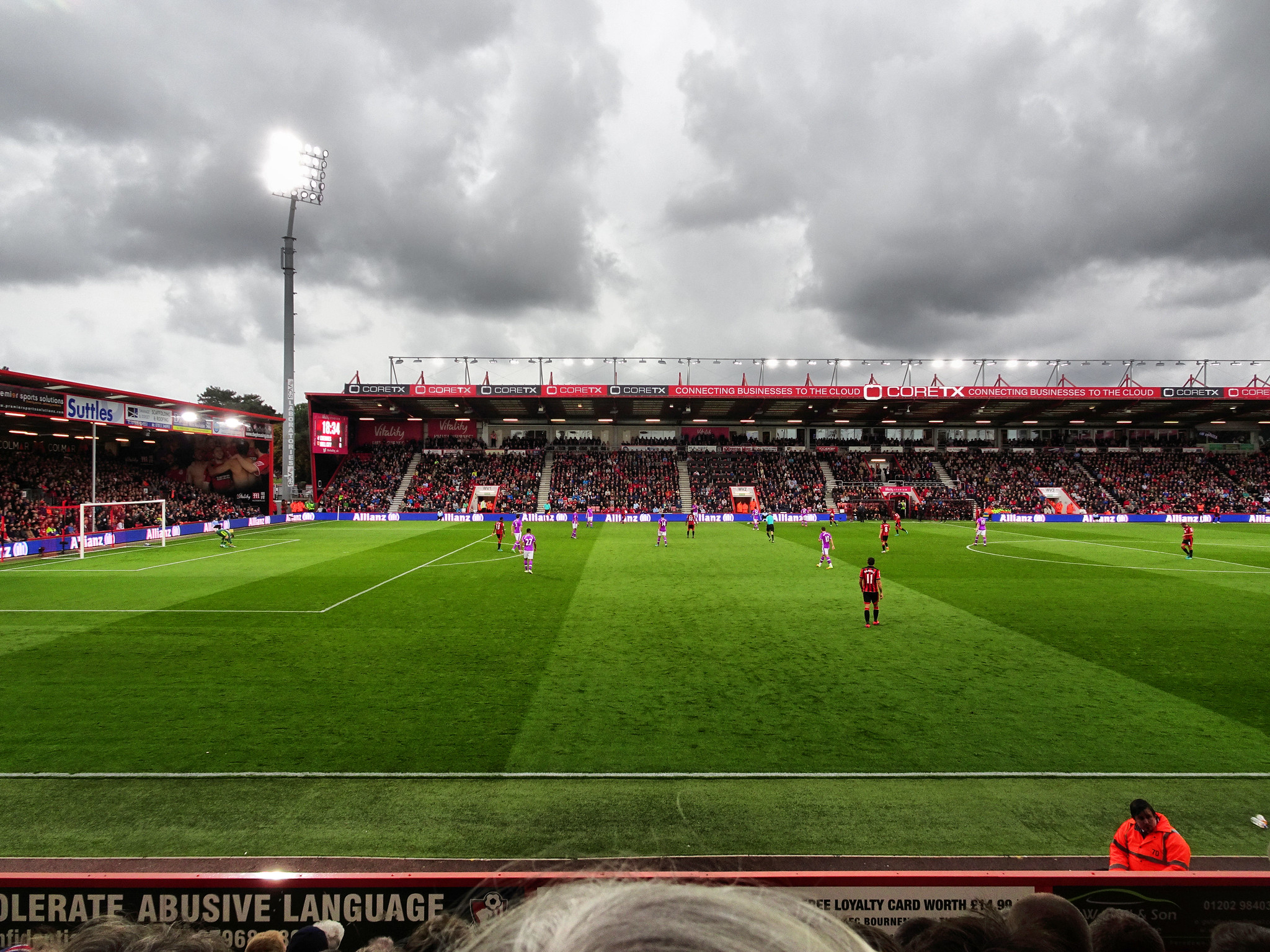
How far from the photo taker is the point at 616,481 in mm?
52438

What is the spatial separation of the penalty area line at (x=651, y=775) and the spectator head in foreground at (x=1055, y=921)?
508 cm

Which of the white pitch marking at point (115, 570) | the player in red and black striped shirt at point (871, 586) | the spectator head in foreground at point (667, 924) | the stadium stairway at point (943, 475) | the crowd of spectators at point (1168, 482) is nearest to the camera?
the spectator head in foreground at point (667, 924)

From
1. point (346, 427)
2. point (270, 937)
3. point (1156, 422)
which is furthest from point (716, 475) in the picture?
point (270, 937)

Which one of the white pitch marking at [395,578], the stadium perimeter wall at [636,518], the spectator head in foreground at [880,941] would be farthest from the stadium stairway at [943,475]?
the spectator head in foreground at [880,941]

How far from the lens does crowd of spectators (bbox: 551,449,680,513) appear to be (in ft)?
163

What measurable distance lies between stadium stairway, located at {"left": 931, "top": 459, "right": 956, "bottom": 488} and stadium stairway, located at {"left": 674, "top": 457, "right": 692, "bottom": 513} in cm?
2197

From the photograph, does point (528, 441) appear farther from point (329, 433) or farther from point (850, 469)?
point (850, 469)

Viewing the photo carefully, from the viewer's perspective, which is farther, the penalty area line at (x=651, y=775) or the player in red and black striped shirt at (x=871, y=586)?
the player in red and black striped shirt at (x=871, y=586)

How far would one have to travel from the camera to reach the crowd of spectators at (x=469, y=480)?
166 feet

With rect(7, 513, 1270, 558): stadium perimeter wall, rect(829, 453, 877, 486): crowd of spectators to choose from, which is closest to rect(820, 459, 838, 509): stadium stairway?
rect(829, 453, 877, 486): crowd of spectators

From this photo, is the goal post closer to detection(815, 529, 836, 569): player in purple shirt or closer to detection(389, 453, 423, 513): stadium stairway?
detection(389, 453, 423, 513): stadium stairway

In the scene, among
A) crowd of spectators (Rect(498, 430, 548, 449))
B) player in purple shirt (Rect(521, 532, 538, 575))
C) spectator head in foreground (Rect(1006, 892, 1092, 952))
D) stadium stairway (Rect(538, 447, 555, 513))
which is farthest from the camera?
crowd of spectators (Rect(498, 430, 548, 449))

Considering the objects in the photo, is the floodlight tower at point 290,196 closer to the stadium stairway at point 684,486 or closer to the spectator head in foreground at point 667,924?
the stadium stairway at point 684,486

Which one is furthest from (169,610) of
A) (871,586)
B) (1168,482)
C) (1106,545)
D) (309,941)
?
(1168,482)
